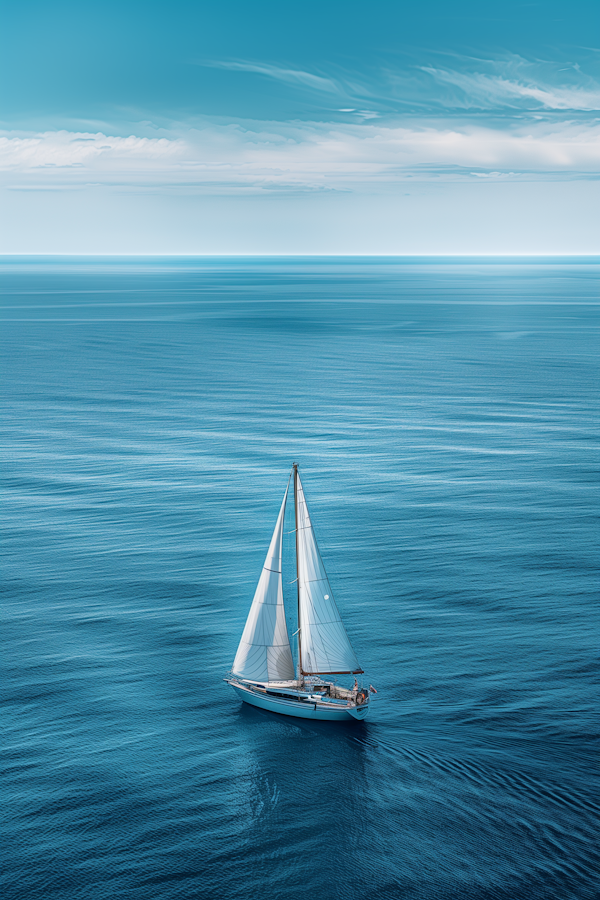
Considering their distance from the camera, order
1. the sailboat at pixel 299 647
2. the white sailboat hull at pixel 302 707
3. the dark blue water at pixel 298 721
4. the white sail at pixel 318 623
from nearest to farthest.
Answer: the dark blue water at pixel 298 721 < the white sailboat hull at pixel 302 707 < the sailboat at pixel 299 647 < the white sail at pixel 318 623

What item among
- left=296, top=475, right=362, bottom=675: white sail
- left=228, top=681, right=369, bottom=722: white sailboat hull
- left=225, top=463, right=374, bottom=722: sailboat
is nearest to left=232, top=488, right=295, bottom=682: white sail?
left=225, top=463, right=374, bottom=722: sailboat

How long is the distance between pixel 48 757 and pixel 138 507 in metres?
38.5

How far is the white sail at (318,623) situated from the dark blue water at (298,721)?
128 inches

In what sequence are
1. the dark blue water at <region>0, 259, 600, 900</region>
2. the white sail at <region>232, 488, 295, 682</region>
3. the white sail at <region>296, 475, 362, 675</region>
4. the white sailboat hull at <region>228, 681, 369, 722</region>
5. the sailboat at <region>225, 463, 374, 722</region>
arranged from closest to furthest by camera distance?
the dark blue water at <region>0, 259, 600, 900</region>, the white sailboat hull at <region>228, 681, 369, 722</region>, the sailboat at <region>225, 463, 374, 722</region>, the white sail at <region>296, 475, 362, 675</region>, the white sail at <region>232, 488, 295, 682</region>

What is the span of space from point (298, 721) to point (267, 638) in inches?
190

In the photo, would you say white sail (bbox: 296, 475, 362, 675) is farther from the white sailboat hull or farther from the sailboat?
the white sailboat hull

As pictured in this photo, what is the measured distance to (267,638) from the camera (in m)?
47.0

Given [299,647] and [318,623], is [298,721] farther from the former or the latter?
[318,623]

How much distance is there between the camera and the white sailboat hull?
45.1 metres

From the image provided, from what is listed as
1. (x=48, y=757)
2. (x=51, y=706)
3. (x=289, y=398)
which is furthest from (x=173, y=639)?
(x=289, y=398)

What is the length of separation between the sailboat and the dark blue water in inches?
57.5

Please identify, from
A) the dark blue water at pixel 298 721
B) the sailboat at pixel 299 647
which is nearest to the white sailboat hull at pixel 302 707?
the sailboat at pixel 299 647

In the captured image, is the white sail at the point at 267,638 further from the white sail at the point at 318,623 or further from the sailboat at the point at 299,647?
the white sail at the point at 318,623

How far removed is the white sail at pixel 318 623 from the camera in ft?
152
